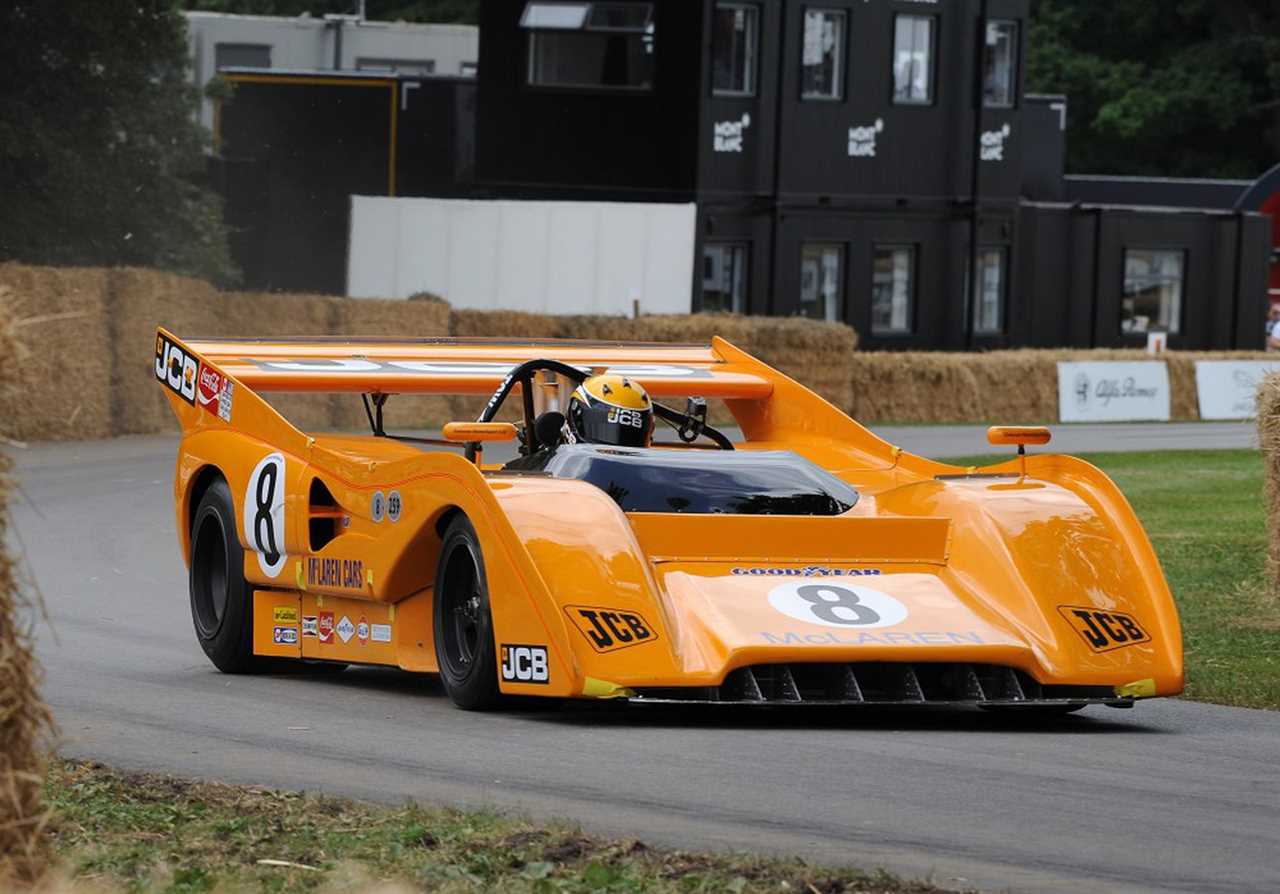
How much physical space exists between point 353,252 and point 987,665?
29146 millimetres

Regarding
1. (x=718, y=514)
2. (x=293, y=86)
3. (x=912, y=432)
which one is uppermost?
(x=293, y=86)

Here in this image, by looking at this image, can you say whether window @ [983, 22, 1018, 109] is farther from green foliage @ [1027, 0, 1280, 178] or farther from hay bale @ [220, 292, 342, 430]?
green foliage @ [1027, 0, 1280, 178]

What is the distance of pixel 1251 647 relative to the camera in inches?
477

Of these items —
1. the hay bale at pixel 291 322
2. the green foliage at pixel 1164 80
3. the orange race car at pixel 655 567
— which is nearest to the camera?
the orange race car at pixel 655 567

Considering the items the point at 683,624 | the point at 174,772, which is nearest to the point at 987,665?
the point at 683,624

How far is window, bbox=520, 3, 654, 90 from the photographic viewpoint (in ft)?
118

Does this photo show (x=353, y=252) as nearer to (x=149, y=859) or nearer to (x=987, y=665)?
(x=987, y=665)

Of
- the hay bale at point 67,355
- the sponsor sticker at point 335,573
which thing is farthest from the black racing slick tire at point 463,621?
the hay bale at point 67,355

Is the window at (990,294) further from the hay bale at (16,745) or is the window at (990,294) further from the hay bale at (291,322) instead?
the hay bale at (16,745)

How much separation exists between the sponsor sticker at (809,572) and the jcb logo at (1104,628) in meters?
0.77

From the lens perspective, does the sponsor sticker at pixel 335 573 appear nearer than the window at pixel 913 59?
Yes

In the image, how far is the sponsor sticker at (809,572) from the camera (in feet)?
29.9

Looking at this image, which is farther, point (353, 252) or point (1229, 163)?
point (1229, 163)

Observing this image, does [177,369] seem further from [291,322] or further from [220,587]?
[291,322]
